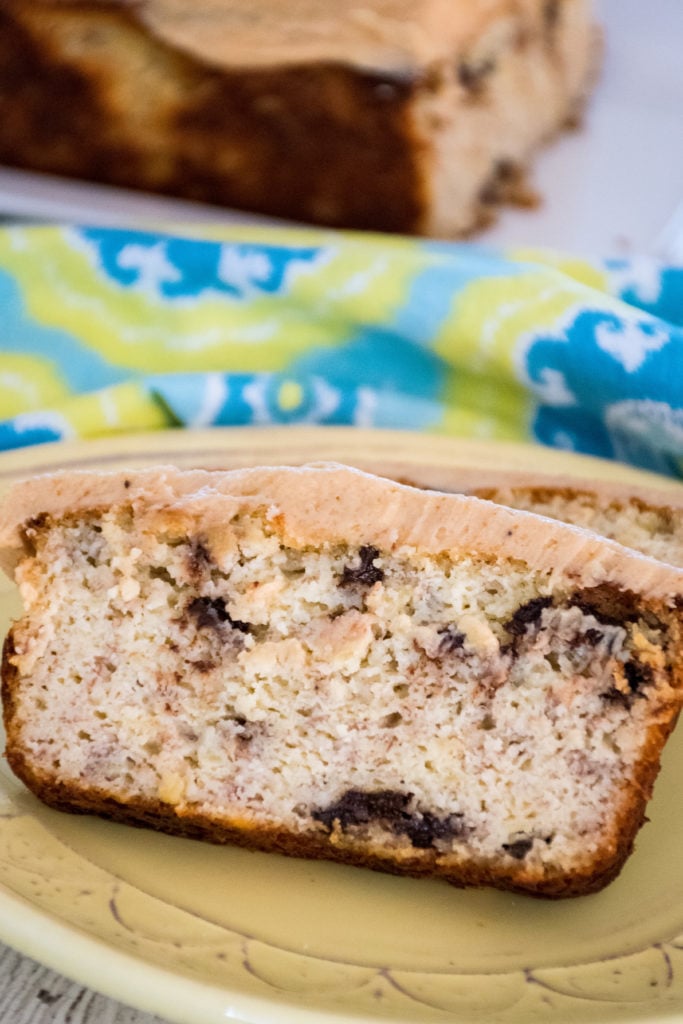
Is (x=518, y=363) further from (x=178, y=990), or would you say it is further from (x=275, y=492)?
(x=178, y=990)

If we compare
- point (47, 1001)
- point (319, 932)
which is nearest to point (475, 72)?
point (319, 932)

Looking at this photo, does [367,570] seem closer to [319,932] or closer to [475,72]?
[319,932]

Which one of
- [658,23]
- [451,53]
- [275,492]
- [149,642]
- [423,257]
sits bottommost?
[149,642]

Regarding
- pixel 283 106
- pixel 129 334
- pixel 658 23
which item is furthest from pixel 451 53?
pixel 658 23

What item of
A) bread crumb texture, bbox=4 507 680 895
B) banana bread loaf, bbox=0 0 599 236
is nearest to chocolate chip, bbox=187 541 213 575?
bread crumb texture, bbox=4 507 680 895

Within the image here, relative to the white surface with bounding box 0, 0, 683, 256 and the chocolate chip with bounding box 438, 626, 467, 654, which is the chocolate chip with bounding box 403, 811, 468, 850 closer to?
the chocolate chip with bounding box 438, 626, 467, 654

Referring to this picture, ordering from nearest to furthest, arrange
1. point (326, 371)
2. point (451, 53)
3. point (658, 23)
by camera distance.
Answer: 1. point (326, 371)
2. point (451, 53)
3. point (658, 23)
